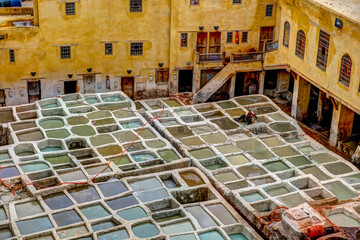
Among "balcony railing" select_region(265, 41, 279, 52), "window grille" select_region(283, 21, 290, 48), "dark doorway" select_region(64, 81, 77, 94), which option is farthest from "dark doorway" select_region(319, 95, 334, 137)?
"dark doorway" select_region(64, 81, 77, 94)

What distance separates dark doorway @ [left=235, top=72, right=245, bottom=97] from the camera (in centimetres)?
4934

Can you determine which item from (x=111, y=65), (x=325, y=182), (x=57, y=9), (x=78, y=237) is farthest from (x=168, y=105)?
(x=78, y=237)

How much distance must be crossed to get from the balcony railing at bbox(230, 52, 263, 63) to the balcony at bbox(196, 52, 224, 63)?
1.19 metres

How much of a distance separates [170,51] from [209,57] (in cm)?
295

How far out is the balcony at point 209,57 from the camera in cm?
4731

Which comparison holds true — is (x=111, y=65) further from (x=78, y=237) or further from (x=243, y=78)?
(x=78, y=237)

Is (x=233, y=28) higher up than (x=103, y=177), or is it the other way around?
(x=233, y=28)

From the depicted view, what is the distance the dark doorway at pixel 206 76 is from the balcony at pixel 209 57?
43.3 inches

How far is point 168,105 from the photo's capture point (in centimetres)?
4525

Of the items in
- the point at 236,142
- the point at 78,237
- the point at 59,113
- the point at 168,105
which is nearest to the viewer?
the point at 78,237

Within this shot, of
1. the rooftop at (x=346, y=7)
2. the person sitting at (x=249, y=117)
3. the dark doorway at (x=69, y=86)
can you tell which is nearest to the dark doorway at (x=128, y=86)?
the dark doorway at (x=69, y=86)

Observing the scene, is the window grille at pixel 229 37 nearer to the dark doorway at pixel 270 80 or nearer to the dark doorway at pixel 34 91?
the dark doorway at pixel 270 80

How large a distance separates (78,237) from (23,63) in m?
18.1

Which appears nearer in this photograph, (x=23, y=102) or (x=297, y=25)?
(x=297, y=25)
